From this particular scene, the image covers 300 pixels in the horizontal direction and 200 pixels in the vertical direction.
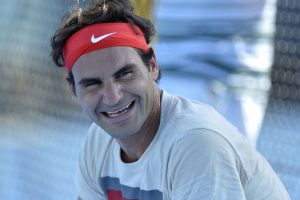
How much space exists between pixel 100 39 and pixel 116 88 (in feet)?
0.42

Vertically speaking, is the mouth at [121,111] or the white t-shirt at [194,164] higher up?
the mouth at [121,111]

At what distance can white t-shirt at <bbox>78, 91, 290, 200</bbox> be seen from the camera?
1.48 metres

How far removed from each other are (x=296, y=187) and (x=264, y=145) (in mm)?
212

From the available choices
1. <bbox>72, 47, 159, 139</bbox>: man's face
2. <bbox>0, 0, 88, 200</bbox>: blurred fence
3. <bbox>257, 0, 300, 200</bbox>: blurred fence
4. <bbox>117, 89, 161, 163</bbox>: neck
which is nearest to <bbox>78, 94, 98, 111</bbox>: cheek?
<bbox>72, 47, 159, 139</bbox>: man's face

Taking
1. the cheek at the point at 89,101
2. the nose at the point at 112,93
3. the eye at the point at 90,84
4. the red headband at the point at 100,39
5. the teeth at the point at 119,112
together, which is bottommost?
the teeth at the point at 119,112

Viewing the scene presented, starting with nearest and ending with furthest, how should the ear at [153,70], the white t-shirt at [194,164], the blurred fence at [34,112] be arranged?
the white t-shirt at [194,164] < the ear at [153,70] < the blurred fence at [34,112]

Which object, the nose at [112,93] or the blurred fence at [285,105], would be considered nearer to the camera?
the nose at [112,93]

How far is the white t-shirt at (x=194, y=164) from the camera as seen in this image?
148cm

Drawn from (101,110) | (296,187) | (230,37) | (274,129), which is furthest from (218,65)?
(101,110)

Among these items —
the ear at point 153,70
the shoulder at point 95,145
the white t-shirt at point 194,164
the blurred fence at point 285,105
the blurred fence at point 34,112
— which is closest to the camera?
the white t-shirt at point 194,164

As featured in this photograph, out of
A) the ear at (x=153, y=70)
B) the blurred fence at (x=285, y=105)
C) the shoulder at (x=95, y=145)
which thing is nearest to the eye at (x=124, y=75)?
the ear at (x=153, y=70)

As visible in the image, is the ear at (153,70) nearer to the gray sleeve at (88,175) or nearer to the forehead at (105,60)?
the forehead at (105,60)

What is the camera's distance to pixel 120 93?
5.39ft

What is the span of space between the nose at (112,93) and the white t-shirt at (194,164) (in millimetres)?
129
